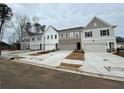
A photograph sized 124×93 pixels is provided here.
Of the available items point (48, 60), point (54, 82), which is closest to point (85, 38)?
point (48, 60)

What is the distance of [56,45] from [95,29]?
38.9ft

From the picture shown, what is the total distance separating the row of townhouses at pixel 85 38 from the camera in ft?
80.9

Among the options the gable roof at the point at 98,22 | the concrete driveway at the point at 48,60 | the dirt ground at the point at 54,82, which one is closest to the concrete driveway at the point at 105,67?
the dirt ground at the point at 54,82

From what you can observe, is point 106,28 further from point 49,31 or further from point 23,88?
point 23,88

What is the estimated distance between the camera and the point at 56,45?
109ft

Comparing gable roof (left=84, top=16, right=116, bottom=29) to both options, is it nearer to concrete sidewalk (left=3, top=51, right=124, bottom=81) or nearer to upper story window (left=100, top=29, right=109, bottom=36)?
upper story window (left=100, top=29, right=109, bottom=36)

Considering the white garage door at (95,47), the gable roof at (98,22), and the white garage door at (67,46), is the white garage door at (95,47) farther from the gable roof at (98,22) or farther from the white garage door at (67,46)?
the gable roof at (98,22)

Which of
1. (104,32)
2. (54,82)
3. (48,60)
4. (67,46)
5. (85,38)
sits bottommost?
(54,82)

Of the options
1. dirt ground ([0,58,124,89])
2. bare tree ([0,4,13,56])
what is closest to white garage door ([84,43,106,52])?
dirt ground ([0,58,124,89])

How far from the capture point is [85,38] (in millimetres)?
27719

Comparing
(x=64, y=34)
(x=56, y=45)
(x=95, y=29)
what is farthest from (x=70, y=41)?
(x=95, y=29)

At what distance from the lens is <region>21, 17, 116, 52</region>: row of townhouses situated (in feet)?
80.9

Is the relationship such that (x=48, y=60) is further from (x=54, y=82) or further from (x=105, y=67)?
(x=54, y=82)

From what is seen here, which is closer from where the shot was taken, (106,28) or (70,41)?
(106,28)
